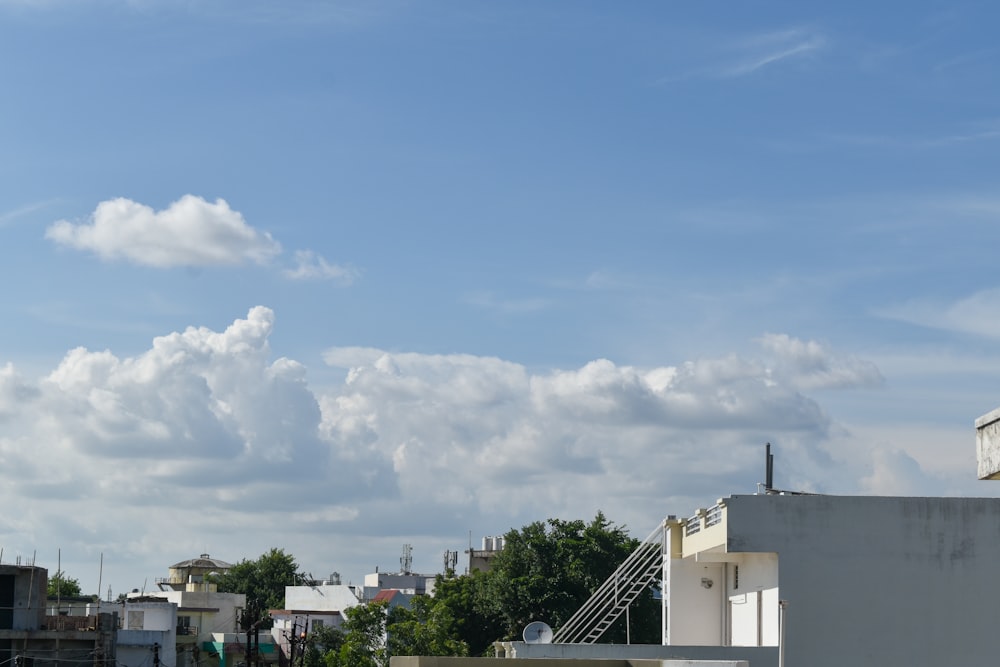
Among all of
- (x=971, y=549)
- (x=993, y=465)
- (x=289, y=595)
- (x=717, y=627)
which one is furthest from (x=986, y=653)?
(x=289, y=595)

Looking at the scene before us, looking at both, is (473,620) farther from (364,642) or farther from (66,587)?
(66,587)

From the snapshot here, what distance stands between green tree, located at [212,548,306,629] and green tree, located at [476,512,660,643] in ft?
162

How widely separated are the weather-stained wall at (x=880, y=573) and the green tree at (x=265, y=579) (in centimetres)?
8709

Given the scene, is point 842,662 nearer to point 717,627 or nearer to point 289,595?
point 717,627

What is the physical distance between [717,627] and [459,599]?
112 feet

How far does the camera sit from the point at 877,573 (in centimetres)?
3247

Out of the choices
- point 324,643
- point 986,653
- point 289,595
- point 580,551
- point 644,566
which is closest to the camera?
point 986,653

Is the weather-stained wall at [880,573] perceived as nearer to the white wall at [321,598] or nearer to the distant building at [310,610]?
the distant building at [310,610]

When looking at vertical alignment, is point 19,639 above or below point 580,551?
below

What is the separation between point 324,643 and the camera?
81.9 meters

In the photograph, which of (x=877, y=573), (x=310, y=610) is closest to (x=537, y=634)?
(x=877, y=573)

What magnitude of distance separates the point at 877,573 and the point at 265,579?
92.2m

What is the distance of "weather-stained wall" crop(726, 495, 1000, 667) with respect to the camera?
32.2 m

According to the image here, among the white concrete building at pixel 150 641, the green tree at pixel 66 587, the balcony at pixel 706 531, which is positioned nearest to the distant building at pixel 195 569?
the green tree at pixel 66 587
